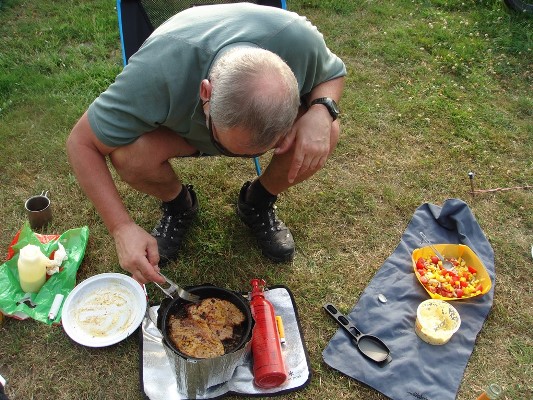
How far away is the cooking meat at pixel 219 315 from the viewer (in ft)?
6.27

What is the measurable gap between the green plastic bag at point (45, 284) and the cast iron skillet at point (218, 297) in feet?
2.04

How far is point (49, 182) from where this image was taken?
294 cm

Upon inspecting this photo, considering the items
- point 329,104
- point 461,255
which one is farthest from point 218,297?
point 461,255

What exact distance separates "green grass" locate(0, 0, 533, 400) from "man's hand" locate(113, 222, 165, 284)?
0.48 meters

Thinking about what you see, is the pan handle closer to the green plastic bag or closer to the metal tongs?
the metal tongs

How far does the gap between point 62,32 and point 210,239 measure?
2.54 metres

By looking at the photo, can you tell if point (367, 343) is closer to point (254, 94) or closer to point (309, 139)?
point (309, 139)

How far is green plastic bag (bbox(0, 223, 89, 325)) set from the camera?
2225mm

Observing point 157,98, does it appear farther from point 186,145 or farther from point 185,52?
point 186,145

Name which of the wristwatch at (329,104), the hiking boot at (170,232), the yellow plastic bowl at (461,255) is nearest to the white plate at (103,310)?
the hiking boot at (170,232)

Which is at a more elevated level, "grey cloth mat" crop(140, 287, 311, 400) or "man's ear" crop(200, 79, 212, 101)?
"man's ear" crop(200, 79, 212, 101)

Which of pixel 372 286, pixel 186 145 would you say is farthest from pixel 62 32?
pixel 372 286

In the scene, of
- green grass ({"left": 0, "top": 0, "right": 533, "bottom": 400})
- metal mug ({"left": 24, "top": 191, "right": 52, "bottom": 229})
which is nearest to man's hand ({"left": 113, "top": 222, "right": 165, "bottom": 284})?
green grass ({"left": 0, "top": 0, "right": 533, "bottom": 400})

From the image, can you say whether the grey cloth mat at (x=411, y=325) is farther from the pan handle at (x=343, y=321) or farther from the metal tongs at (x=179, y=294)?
the metal tongs at (x=179, y=294)
